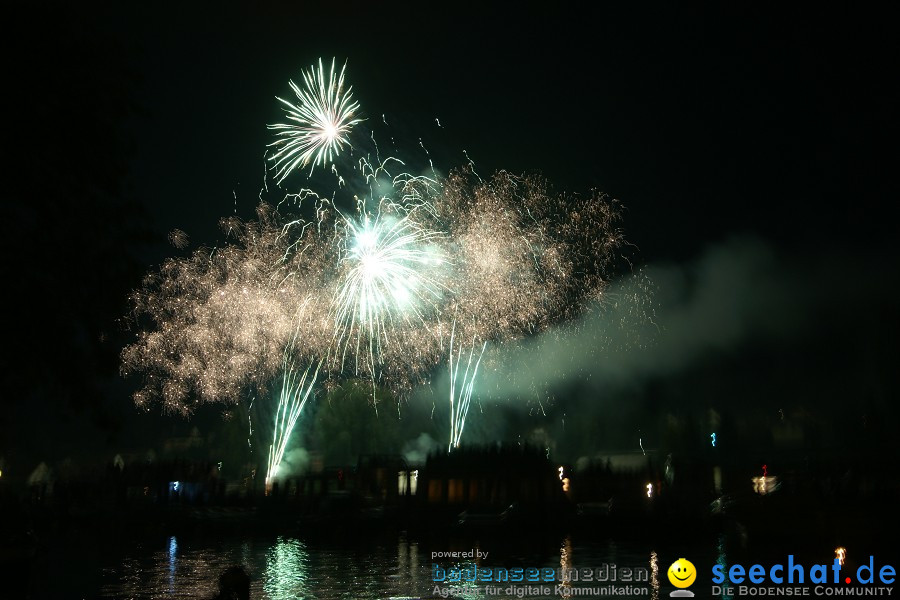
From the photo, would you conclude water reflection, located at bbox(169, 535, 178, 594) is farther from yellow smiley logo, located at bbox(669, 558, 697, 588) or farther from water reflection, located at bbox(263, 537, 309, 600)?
yellow smiley logo, located at bbox(669, 558, 697, 588)

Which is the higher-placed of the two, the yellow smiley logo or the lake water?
the yellow smiley logo

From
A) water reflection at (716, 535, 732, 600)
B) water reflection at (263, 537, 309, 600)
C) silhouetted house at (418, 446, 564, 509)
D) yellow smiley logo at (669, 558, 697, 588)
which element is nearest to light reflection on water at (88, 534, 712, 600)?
water reflection at (263, 537, 309, 600)

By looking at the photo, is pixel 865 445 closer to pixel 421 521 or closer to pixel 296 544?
pixel 421 521

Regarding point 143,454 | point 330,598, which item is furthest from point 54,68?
point 143,454

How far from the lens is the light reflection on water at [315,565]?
48.6 feet

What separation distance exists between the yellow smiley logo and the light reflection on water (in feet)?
1.32

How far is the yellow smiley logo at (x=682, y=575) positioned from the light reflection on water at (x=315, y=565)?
402 mm

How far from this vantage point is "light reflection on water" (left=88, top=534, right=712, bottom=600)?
14812 mm

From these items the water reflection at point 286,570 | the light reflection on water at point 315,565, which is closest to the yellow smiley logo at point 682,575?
the light reflection on water at point 315,565

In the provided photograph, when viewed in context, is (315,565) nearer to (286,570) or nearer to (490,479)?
(286,570)

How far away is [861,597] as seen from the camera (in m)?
13.5

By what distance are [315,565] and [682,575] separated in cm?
934

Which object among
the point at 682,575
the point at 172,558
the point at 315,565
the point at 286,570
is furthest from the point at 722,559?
the point at 172,558

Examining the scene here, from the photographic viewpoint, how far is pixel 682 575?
15.5m
